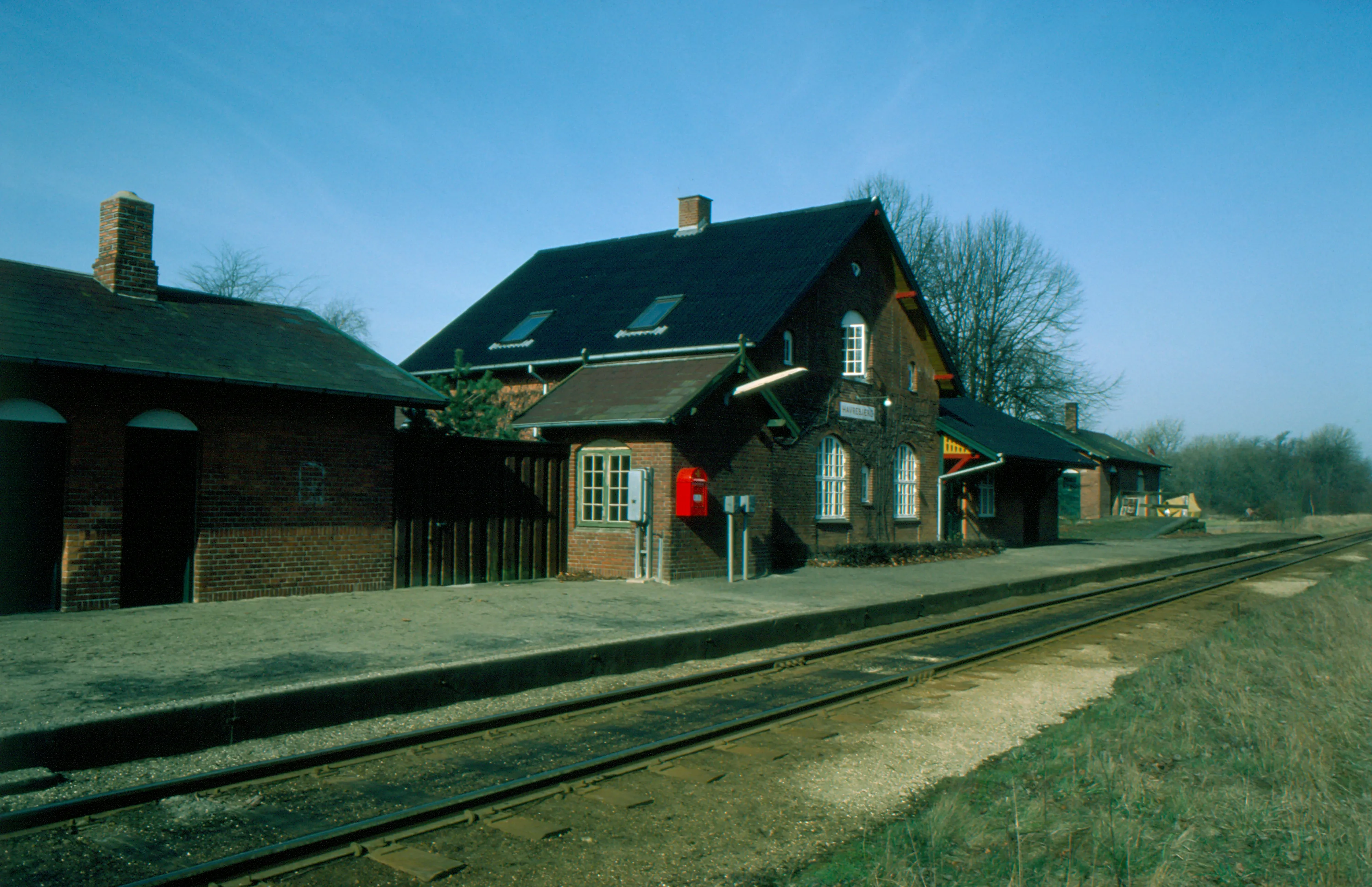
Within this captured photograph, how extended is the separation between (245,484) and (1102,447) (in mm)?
49486

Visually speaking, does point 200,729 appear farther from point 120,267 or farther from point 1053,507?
point 1053,507

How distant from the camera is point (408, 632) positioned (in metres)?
9.95

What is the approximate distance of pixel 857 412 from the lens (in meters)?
22.5

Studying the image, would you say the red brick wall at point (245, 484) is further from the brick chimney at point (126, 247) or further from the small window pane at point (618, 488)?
the small window pane at point (618, 488)

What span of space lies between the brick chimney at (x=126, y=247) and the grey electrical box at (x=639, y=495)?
741 centimetres

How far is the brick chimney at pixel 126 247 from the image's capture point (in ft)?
43.1

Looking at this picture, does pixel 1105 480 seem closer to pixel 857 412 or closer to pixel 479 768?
pixel 857 412

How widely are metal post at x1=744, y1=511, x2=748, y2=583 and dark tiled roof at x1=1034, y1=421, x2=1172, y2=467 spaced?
27.9 meters

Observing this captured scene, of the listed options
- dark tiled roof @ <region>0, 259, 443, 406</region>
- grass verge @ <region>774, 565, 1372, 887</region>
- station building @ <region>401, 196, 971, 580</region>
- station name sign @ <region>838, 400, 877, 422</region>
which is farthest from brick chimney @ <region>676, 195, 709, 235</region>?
grass verge @ <region>774, 565, 1372, 887</region>

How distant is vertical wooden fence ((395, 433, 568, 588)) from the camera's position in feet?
46.1

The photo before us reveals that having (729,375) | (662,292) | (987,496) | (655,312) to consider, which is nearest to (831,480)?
(655,312)

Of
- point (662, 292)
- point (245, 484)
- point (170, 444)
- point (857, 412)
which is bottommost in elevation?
point (245, 484)

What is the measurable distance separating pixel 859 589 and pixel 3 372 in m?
12.0

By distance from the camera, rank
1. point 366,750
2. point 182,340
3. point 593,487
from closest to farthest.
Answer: point 366,750
point 182,340
point 593,487
